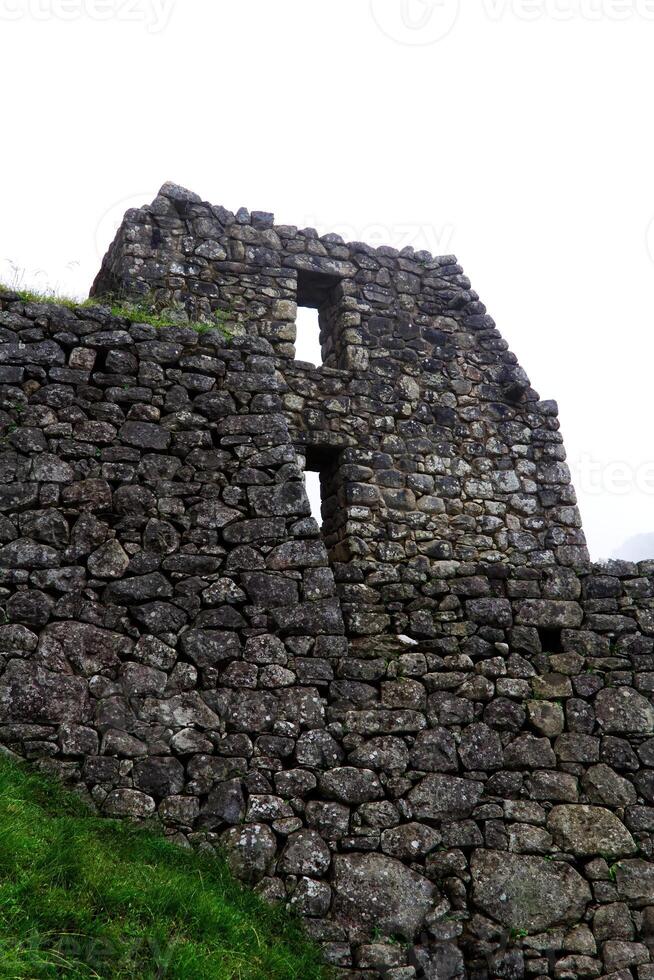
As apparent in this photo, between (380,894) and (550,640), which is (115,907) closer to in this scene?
(380,894)

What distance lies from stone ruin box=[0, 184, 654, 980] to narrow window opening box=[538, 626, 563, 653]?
0.07 ft

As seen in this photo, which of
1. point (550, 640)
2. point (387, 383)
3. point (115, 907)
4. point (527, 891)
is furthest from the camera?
point (387, 383)

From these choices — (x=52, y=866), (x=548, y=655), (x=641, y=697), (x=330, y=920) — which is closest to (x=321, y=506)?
(x=548, y=655)

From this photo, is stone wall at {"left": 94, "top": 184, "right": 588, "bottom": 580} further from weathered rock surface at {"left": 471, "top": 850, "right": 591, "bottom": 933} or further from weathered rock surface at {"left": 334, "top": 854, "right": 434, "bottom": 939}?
weathered rock surface at {"left": 334, "top": 854, "right": 434, "bottom": 939}

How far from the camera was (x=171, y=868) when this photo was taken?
14.6ft

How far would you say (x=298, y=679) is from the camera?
17.7ft

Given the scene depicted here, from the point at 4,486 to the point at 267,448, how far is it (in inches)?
77.6

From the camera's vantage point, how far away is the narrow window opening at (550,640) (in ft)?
21.7

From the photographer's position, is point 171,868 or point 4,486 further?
point 4,486

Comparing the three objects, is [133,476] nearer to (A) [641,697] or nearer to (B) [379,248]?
(A) [641,697]

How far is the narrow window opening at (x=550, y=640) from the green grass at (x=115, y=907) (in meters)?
3.19

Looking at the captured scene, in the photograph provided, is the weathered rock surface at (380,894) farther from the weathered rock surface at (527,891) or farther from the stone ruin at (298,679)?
the weathered rock surface at (527,891)

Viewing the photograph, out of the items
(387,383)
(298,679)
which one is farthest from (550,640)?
(387,383)

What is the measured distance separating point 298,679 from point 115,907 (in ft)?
6.35
